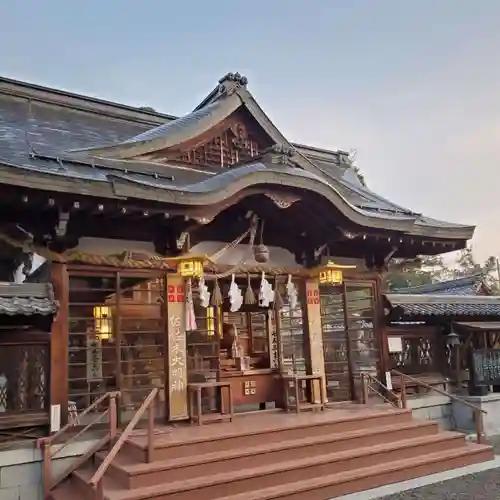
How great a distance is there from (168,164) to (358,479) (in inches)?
232

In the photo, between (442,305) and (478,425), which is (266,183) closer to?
(442,305)

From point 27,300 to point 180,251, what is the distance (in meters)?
2.50

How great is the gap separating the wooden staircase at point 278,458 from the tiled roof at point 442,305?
2.39 m

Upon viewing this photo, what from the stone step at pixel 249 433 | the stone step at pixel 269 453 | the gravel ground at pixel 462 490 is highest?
the stone step at pixel 249 433

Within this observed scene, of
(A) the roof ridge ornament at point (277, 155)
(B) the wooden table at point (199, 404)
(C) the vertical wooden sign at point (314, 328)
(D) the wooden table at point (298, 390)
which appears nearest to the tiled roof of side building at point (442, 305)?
(C) the vertical wooden sign at point (314, 328)

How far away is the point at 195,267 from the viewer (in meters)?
8.00

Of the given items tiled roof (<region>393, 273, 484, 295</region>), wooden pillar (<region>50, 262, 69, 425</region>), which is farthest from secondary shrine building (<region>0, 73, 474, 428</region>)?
tiled roof (<region>393, 273, 484, 295</region>)

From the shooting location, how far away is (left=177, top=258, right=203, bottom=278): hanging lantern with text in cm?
799

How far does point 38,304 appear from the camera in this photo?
21.7ft

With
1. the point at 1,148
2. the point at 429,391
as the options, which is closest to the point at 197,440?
the point at 1,148

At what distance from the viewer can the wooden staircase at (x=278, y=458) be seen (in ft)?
19.8

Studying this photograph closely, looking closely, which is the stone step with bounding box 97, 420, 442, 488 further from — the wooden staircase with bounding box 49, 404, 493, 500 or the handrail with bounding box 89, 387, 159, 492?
the handrail with bounding box 89, 387, 159, 492

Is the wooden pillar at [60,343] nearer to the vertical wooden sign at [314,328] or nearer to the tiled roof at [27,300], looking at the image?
the tiled roof at [27,300]

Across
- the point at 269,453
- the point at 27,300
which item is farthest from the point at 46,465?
the point at 269,453
